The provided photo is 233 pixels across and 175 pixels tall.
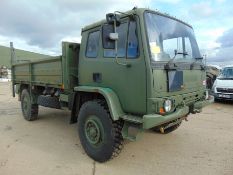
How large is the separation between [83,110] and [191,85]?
204 centimetres

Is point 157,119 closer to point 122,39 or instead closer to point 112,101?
point 112,101

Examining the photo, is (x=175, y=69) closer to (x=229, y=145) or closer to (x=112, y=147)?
(x=112, y=147)

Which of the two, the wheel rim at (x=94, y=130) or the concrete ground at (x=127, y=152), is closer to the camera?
the concrete ground at (x=127, y=152)

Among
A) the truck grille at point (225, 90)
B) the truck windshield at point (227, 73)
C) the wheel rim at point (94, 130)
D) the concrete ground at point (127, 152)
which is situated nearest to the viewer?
the concrete ground at point (127, 152)

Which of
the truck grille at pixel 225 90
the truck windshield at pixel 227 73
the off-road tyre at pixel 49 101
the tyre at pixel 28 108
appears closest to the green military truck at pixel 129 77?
the off-road tyre at pixel 49 101

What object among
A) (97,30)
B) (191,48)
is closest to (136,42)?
(97,30)

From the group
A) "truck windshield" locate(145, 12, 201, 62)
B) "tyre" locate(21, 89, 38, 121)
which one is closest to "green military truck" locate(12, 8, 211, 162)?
"truck windshield" locate(145, 12, 201, 62)

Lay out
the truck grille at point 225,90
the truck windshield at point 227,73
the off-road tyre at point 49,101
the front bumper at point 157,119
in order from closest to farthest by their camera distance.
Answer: the front bumper at point 157,119, the off-road tyre at point 49,101, the truck grille at point 225,90, the truck windshield at point 227,73

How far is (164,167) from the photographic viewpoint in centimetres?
466

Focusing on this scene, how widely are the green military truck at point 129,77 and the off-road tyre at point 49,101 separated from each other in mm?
786

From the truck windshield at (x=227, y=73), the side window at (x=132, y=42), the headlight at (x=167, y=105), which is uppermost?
the side window at (x=132, y=42)

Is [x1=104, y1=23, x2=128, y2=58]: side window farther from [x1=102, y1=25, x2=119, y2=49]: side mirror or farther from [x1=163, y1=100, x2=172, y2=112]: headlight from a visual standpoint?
[x1=163, y1=100, x2=172, y2=112]: headlight

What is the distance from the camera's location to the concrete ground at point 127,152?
4.58 metres

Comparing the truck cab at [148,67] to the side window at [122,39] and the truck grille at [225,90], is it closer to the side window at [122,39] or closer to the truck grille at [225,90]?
the side window at [122,39]
